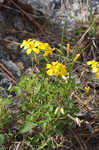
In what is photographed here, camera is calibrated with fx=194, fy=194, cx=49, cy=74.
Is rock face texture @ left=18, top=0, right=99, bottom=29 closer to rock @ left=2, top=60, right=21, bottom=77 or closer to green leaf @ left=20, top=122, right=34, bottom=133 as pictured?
rock @ left=2, top=60, right=21, bottom=77

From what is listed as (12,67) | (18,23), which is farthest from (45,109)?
(18,23)

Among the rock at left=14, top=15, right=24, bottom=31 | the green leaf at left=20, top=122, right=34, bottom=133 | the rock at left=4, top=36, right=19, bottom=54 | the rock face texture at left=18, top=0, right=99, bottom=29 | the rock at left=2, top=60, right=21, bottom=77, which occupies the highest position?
the rock face texture at left=18, top=0, right=99, bottom=29

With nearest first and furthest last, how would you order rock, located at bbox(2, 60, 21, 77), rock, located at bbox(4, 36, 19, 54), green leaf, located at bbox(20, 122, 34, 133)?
green leaf, located at bbox(20, 122, 34, 133) → rock, located at bbox(2, 60, 21, 77) → rock, located at bbox(4, 36, 19, 54)

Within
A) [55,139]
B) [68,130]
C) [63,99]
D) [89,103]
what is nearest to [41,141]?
[55,139]

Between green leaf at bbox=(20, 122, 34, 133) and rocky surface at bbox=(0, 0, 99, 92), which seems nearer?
green leaf at bbox=(20, 122, 34, 133)

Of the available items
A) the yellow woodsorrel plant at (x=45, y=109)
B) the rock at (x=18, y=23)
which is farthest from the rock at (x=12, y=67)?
the yellow woodsorrel plant at (x=45, y=109)

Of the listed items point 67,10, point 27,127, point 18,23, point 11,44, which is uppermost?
point 67,10

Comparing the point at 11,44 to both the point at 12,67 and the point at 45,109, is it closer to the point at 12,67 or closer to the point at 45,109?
the point at 12,67

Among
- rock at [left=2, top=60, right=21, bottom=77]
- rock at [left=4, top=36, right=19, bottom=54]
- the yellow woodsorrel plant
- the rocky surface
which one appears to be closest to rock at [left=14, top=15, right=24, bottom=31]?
the rocky surface

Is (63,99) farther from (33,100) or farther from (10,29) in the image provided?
(10,29)

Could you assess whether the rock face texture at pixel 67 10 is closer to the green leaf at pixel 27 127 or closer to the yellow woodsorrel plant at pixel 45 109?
the yellow woodsorrel plant at pixel 45 109
